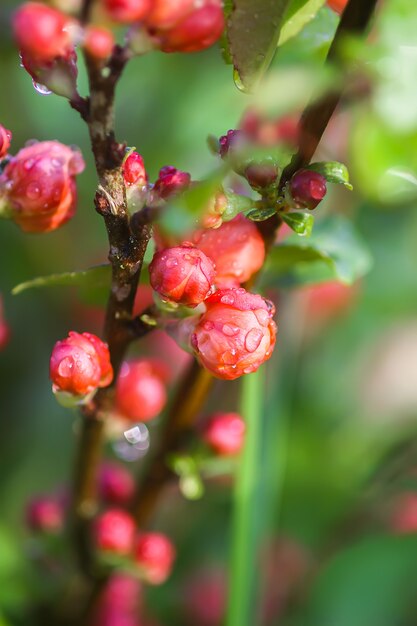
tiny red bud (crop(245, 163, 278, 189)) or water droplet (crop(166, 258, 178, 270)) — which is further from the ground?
tiny red bud (crop(245, 163, 278, 189))

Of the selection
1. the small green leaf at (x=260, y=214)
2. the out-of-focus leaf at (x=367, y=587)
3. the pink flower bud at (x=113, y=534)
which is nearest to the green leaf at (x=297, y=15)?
the small green leaf at (x=260, y=214)

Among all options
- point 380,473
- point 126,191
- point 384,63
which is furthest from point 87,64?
point 380,473

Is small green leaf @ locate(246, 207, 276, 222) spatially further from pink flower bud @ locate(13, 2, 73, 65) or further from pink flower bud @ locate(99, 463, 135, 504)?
pink flower bud @ locate(99, 463, 135, 504)

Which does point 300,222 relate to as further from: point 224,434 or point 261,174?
point 224,434

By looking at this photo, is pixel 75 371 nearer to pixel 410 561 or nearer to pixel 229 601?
pixel 229 601

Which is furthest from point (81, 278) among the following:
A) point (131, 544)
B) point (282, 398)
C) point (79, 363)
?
point (282, 398)

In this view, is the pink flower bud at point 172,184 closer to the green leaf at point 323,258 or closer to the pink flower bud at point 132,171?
the pink flower bud at point 132,171

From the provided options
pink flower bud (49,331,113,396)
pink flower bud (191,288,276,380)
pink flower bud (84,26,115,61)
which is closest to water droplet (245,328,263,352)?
pink flower bud (191,288,276,380)
